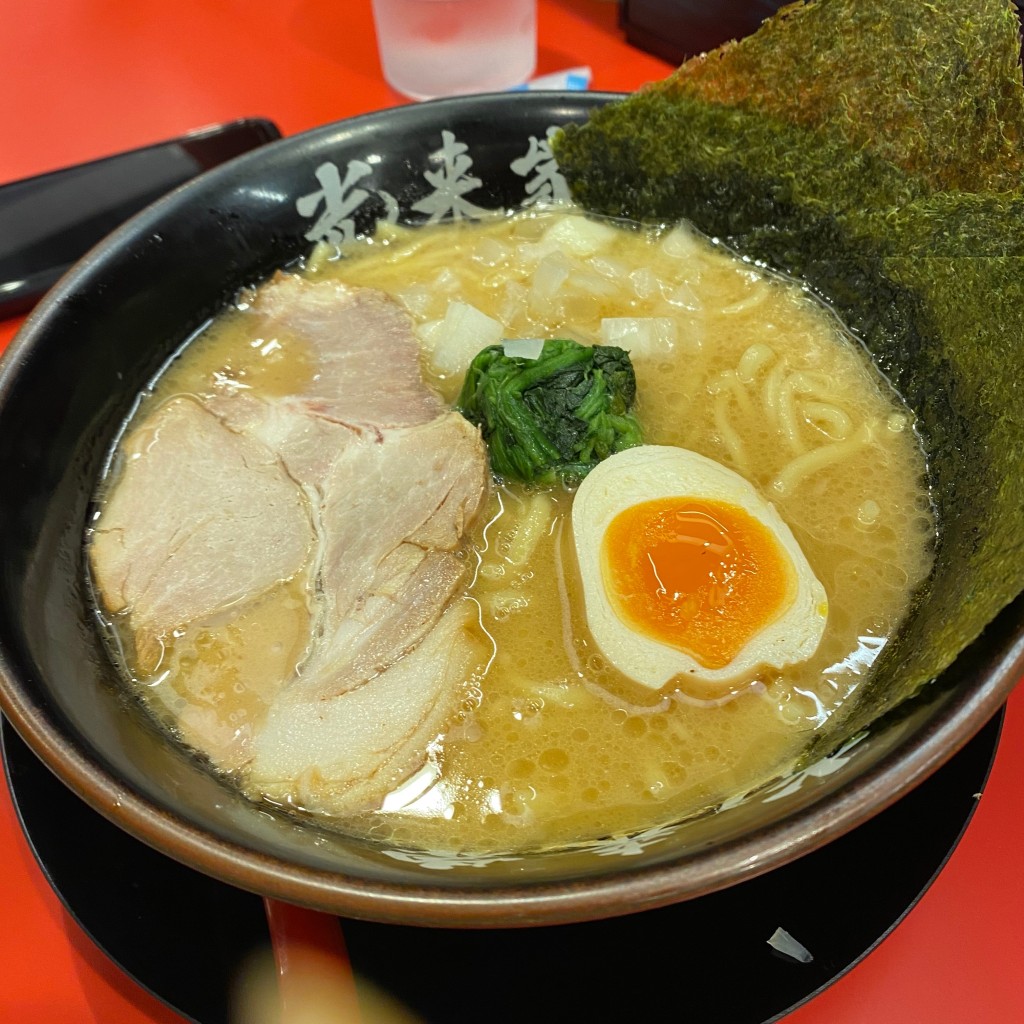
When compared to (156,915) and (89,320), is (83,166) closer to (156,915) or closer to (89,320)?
(89,320)

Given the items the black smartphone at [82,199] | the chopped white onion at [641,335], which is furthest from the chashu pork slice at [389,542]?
the black smartphone at [82,199]

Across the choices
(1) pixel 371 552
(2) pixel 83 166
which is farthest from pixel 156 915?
(2) pixel 83 166

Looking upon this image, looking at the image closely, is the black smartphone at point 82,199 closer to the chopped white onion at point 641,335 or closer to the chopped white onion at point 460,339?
the chopped white onion at point 460,339

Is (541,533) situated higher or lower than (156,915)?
higher

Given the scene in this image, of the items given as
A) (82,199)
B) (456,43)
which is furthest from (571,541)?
(456,43)

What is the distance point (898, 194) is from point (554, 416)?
88 centimetres

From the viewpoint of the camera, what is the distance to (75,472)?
5.52 ft

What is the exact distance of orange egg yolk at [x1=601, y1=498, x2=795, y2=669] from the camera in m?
1.41

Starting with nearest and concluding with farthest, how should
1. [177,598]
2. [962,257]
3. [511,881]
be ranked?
[511,881] < [177,598] < [962,257]

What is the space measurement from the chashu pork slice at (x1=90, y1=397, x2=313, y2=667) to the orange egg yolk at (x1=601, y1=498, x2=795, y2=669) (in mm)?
616

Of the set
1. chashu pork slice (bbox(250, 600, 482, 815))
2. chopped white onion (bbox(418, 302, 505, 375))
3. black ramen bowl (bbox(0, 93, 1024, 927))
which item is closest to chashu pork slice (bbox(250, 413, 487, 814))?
chashu pork slice (bbox(250, 600, 482, 815))

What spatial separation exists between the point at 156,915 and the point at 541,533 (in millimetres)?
894

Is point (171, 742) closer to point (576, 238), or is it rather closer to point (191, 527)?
point (191, 527)

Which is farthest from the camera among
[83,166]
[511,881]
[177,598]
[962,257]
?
[83,166]
